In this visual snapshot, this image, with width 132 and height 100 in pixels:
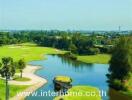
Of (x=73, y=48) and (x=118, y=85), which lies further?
(x=73, y=48)

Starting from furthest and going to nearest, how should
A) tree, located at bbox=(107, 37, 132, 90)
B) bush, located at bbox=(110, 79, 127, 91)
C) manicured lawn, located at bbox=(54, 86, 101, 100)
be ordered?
1. tree, located at bbox=(107, 37, 132, 90)
2. bush, located at bbox=(110, 79, 127, 91)
3. manicured lawn, located at bbox=(54, 86, 101, 100)

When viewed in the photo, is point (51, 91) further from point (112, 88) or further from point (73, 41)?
point (73, 41)

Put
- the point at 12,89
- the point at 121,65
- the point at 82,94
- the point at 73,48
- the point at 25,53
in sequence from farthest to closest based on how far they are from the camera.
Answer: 1. the point at 73,48
2. the point at 25,53
3. the point at 121,65
4. the point at 12,89
5. the point at 82,94

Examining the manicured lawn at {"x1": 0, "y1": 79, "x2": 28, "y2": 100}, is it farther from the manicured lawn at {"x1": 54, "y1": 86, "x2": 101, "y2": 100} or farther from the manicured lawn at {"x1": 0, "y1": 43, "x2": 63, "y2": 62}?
the manicured lawn at {"x1": 0, "y1": 43, "x2": 63, "y2": 62}

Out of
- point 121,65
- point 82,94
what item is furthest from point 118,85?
point 82,94

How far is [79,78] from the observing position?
68.9 m

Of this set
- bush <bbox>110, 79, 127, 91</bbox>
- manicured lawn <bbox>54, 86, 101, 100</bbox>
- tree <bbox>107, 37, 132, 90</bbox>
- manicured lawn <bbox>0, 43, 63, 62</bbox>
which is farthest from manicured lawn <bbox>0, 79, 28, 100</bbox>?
manicured lawn <bbox>0, 43, 63, 62</bbox>

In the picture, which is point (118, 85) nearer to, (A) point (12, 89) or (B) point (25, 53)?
(A) point (12, 89)

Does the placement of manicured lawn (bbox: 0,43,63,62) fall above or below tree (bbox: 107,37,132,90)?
below

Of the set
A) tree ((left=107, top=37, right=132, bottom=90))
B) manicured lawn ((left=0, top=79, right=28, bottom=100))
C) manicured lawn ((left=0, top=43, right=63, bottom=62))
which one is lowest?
manicured lawn ((left=0, top=43, right=63, bottom=62))

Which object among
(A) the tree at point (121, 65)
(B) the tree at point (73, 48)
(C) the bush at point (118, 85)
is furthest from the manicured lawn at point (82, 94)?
(B) the tree at point (73, 48)

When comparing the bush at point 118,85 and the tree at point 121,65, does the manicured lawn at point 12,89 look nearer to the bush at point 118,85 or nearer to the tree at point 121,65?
the bush at point 118,85

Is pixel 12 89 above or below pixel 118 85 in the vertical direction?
below

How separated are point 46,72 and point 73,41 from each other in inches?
2784
